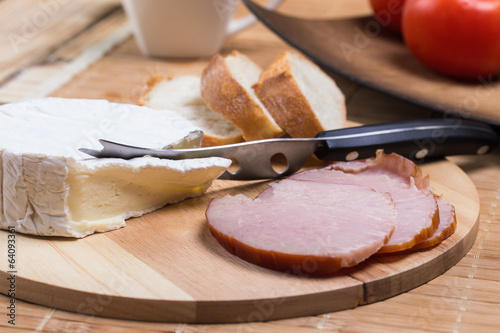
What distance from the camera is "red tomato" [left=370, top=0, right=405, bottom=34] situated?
310cm

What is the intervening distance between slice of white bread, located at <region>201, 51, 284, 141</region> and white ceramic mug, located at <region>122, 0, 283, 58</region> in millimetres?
953

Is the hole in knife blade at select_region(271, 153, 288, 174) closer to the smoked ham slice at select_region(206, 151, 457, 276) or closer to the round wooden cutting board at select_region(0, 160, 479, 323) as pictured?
the smoked ham slice at select_region(206, 151, 457, 276)

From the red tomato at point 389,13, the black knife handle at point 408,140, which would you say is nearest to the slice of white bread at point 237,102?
the black knife handle at point 408,140

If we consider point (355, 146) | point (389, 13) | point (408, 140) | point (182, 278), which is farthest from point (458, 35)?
point (182, 278)

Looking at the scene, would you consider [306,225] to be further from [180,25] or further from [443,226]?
[180,25]

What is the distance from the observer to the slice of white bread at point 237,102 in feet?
6.98

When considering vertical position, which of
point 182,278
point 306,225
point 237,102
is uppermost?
point 237,102

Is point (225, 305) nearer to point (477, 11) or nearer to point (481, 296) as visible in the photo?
point (481, 296)

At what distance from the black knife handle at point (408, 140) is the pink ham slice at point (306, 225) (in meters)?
0.24

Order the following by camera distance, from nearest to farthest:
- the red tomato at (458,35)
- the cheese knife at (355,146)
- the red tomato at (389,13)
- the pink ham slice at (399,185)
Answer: the pink ham slice at (399,185), the cheese knife at (355,146), the red tomato at (458,35), the red tomato at (389,13)

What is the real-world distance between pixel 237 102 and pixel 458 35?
1029 millimetres

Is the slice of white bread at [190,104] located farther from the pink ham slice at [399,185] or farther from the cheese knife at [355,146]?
the pink ham slice at [399,185]

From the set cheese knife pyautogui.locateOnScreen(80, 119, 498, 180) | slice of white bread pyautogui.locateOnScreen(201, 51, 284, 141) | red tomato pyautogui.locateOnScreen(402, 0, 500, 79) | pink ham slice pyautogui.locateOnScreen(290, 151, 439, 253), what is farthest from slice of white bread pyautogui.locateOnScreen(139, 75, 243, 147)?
red tomato pyautogui.locateOnScreen(402, 0, 500, 79)

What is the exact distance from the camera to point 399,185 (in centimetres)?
182
